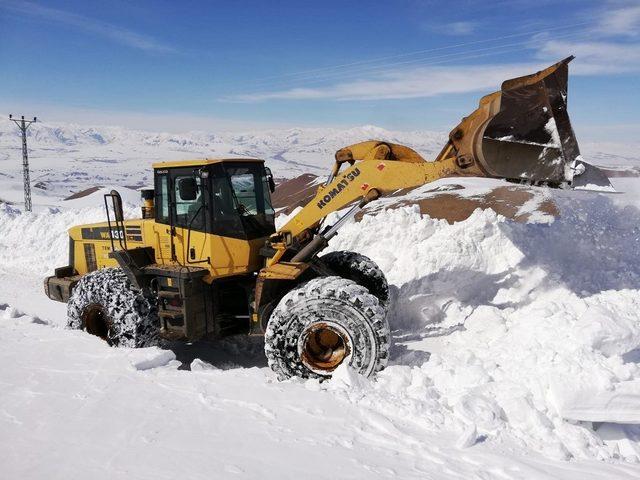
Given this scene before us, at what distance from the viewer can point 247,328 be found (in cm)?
575

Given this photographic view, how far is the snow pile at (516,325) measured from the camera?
3588 mm

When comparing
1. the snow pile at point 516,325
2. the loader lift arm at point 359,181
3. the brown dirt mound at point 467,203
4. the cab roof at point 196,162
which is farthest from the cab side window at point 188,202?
the brown dirt mound at point 467,203

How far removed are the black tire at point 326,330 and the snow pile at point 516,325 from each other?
0.31 meters

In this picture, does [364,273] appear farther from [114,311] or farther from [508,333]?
[114,311]

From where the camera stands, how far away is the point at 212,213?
17.5ft

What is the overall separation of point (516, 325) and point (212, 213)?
3.50m

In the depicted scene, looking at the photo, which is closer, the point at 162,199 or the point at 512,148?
the point at 512,148

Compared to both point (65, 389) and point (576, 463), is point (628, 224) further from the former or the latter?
point (65, 389)

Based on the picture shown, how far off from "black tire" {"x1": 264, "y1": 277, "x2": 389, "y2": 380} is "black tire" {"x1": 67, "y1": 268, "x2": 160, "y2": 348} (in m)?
1.57

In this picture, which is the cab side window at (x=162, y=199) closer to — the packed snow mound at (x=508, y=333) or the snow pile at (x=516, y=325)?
the packed snow mound at (x=508, y=333)

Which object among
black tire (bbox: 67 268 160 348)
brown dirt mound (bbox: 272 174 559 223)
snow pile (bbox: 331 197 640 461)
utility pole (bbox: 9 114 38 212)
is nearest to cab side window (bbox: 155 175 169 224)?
black tire (bbox: 67 268 160 348)

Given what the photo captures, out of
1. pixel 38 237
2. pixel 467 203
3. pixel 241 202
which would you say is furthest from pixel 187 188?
pixel 38 237

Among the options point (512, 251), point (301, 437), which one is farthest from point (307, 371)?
point (512, 251)

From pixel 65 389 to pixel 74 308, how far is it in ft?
7.07
